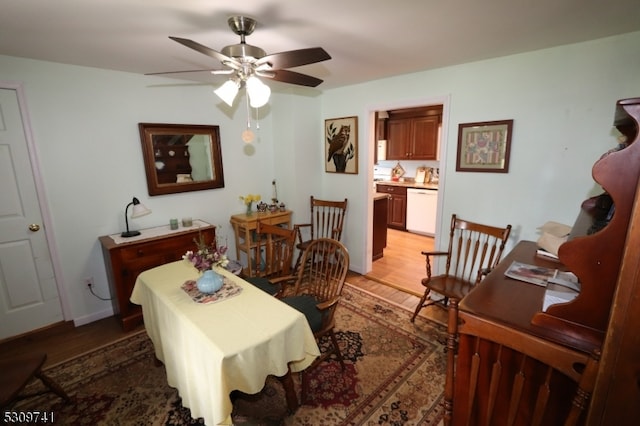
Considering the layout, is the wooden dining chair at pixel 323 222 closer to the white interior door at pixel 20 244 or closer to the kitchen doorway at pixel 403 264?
the kitchen doorway at pixel 403 264

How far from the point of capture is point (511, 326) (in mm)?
1112

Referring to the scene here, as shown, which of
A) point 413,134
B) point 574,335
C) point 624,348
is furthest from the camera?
point 413,134

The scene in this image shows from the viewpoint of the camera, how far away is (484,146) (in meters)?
2.62

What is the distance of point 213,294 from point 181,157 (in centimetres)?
202

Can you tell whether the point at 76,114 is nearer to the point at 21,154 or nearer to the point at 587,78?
the point at 21,154

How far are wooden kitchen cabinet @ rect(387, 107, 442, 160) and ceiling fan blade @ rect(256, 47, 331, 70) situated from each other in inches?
164

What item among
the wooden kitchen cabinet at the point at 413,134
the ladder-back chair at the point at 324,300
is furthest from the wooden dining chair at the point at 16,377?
the wooden kitchen cabinet at the point at 413,134

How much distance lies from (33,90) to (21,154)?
54 centimetres

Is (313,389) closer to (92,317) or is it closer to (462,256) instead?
(462,256)

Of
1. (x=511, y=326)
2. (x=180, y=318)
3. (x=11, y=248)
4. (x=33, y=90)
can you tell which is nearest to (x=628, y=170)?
(x=511, y=326)

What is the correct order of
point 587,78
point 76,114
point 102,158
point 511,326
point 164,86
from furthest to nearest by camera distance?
point 164,86
point 102,158
point 76,114
point 587,78
point 511,326

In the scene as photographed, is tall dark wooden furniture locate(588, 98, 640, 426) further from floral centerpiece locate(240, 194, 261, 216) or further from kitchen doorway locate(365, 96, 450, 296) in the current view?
floral centerpiece locate(240, 194, 261, 216)

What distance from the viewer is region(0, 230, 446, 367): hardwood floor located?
2.46 meters

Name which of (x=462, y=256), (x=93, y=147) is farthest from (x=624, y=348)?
(x=93, y=147)
